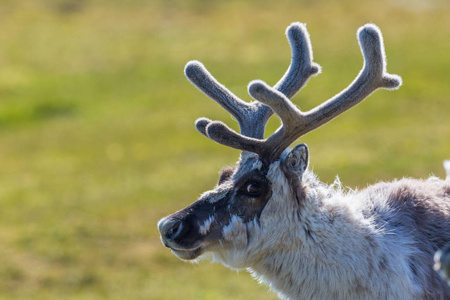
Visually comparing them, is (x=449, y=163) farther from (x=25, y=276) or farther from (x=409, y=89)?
(x=409, y=89)

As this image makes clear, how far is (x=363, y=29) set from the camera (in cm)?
579

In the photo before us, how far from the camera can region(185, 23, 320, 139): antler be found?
250 inches

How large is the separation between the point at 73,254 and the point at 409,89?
16.1 m

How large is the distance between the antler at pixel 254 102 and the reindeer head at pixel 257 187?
1.44ft

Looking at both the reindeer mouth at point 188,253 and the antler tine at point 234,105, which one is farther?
the antler tine at point 234,105

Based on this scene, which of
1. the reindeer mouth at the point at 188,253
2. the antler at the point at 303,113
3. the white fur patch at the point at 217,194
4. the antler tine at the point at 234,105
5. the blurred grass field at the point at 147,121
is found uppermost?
the blurred grass field at the point at 147,121

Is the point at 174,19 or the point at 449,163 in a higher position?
the point at 174,19

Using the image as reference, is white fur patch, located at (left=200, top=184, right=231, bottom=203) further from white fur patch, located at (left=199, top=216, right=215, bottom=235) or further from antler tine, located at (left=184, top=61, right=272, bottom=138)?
antler tine, located at (left=184, top=61, right=272, bottom=138)

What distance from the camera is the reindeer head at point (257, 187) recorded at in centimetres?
561

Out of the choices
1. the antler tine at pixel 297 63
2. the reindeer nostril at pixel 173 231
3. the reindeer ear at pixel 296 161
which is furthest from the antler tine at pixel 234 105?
the reindeer nostril at pixel 173 231

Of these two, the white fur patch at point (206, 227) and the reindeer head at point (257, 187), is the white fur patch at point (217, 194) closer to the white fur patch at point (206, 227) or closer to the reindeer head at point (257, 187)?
the reindeer head at point (257, 187)

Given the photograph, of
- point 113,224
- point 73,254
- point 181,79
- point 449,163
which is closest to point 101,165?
point 113,224

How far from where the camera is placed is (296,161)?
5703 millimetres

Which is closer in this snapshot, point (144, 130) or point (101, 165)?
point (101, 165)
